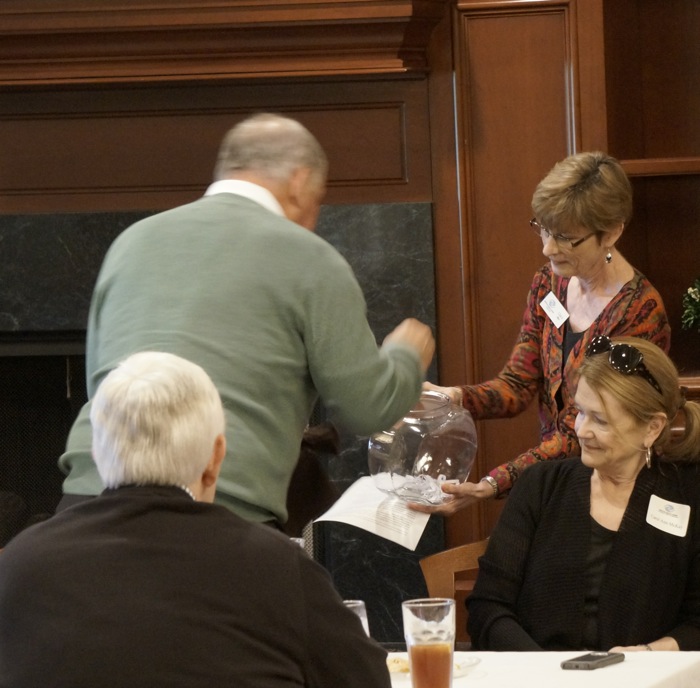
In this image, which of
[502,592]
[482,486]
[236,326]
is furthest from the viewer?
[482,486]

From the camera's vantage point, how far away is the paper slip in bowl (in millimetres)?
1920

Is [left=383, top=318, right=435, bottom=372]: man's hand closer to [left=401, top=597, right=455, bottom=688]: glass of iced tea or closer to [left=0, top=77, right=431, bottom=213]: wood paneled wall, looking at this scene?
[left=401, top=597, right=455, bottom=688]: glass of iced tea

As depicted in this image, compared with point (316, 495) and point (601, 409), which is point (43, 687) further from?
point (601, 409)

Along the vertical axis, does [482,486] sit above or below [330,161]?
below

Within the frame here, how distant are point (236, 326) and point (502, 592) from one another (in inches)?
36.9

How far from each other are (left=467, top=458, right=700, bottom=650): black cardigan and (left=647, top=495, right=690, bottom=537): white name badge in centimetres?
1

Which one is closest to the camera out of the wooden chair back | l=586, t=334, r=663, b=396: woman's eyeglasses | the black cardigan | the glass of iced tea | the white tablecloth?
the glass of iced tea

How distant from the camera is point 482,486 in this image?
2922 mm

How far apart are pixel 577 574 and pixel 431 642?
2.88ft

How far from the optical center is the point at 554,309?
3.06 metres

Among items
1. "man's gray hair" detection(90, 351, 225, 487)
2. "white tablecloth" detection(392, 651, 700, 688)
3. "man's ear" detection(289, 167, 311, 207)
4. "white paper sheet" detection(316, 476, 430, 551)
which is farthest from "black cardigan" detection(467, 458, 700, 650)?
"man's gray hair" detection(90, 351, 225, 487)

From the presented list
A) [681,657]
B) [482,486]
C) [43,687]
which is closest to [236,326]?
[43,687]

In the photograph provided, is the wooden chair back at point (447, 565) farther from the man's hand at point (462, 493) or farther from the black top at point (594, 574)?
the black top at point (594, 574)

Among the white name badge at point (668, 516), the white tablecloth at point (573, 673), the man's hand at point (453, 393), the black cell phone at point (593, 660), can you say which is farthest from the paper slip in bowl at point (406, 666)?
the man's hand at point (453, 393)
